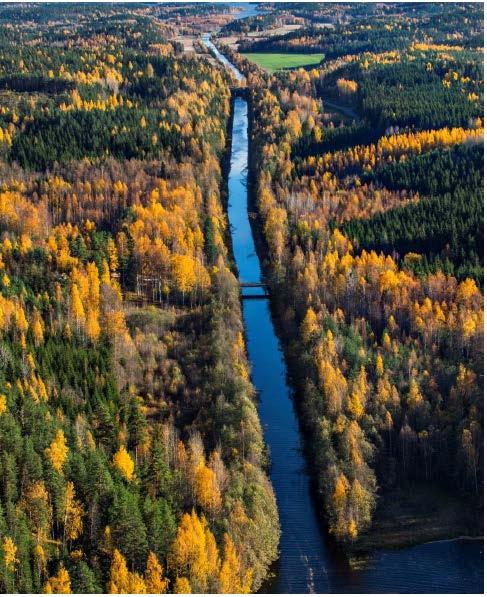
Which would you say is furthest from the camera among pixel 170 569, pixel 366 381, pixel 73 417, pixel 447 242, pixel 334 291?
pixel 447 242

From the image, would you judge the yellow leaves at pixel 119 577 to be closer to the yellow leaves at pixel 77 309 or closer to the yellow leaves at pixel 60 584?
the yellow leaves at pixel 60 584

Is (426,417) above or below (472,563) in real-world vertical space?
above

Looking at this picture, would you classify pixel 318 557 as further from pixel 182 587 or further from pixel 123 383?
pixel 123 383

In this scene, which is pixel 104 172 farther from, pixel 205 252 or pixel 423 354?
pixel 423 354

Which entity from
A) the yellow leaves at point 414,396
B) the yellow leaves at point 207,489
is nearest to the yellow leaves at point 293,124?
the yellow leaves at point 414,396

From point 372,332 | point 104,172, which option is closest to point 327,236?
point 372,332
